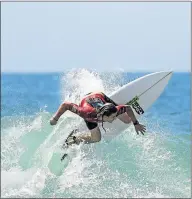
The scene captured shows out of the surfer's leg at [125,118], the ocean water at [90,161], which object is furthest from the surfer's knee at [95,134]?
the surfer's leg at [125,118]

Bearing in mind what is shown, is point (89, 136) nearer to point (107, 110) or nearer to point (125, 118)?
point (125, 118)

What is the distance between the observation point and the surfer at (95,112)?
27.7ft

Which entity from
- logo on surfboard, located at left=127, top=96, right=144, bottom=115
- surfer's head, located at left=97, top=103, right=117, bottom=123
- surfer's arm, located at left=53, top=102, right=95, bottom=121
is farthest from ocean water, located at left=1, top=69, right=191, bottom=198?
surfer's head, located at left=97, top=103, right=117, bottom=123

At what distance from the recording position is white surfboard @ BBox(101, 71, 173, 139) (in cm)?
1020

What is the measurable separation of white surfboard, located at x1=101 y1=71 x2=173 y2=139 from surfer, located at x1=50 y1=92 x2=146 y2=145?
→ 30.1 inches

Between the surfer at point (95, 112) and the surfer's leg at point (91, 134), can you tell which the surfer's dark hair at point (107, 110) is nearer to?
the surfer at point (95, 112)

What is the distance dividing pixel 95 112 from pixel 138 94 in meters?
2.02

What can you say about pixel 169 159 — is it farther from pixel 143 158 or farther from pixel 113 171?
pixel 113 171

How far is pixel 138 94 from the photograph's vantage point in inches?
409

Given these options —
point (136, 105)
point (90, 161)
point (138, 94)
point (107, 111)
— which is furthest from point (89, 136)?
point (138, 94)

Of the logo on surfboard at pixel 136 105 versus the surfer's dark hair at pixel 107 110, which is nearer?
the surfer's dark hair at pixel 107 110

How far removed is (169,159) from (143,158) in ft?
2.04

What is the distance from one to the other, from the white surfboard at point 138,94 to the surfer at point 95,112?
0.77 meters

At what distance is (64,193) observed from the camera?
8.43 metres
